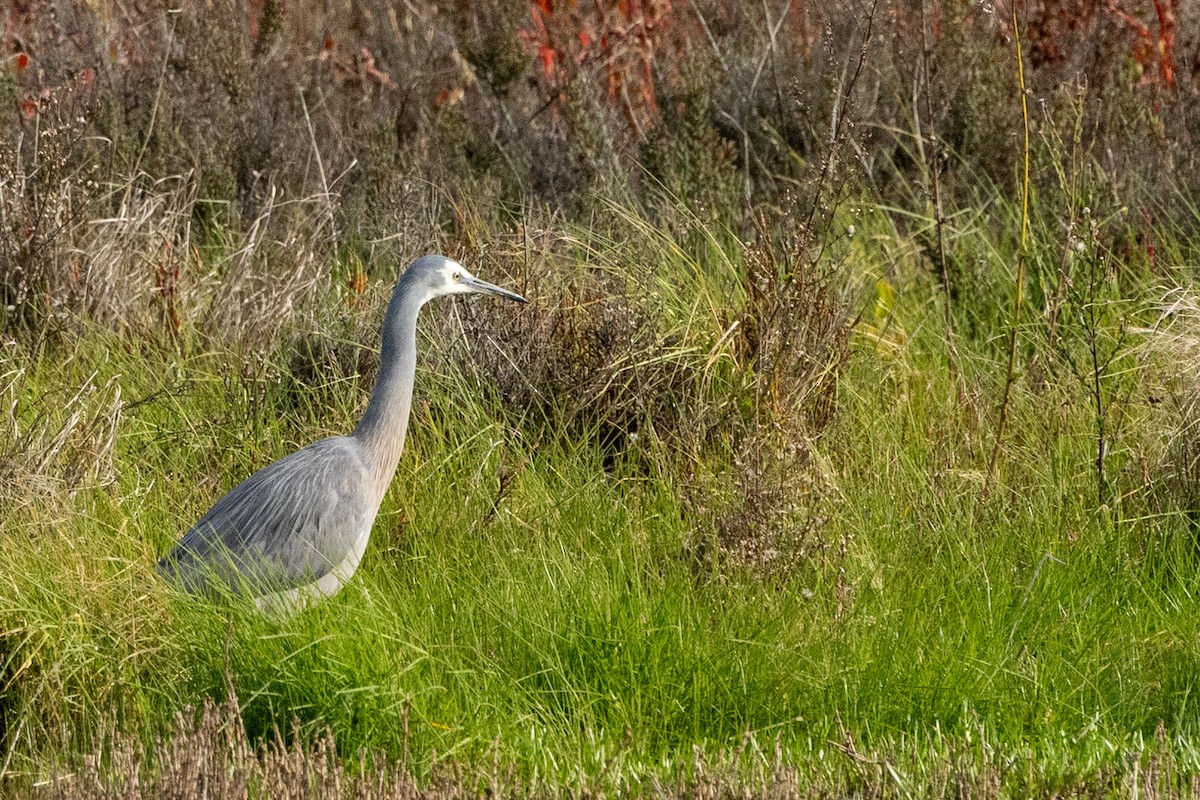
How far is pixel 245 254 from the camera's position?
226 inches

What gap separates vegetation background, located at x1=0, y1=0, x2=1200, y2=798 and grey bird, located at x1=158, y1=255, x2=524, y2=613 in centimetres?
12

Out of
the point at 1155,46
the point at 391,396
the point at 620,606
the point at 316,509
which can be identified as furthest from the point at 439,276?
the point at 1155,46

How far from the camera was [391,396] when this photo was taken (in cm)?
414

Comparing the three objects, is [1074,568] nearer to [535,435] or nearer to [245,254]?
[535,435]

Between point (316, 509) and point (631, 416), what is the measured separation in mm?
1340

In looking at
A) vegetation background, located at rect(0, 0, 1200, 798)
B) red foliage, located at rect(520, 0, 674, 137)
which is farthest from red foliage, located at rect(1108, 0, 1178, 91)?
red foliage, located at rect(520, 0, 674, 137)

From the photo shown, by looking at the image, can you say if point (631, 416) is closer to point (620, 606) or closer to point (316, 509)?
point (316, 509)

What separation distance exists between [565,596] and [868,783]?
1.03 metres

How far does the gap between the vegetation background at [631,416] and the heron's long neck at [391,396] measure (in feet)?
0.99

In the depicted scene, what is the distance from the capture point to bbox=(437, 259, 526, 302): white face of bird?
166 inches

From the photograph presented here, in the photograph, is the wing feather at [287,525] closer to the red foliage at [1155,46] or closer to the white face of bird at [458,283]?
the white face of bird at [458,283]

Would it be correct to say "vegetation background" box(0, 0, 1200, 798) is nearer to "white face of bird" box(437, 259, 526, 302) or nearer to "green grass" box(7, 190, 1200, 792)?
"green grass" box(7, 190, 1200, 792)

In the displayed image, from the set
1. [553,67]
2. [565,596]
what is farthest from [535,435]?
[553,67]

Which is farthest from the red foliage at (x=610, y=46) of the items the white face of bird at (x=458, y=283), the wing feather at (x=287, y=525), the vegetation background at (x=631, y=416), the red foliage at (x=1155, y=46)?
the wing feather at (x=287, y=525)
